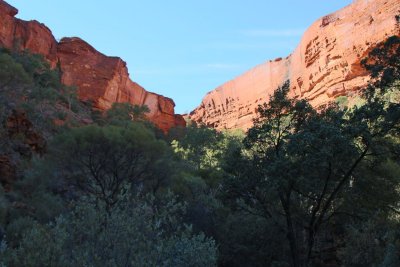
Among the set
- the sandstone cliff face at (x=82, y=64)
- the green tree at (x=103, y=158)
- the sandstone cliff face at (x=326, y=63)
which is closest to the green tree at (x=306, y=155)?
the green tree at (x=103, y=158)

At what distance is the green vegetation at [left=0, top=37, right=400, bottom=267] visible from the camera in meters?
7.04

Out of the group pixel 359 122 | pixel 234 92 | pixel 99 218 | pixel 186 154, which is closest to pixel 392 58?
pixel 359 122

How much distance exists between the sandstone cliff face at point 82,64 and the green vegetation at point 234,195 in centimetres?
2643

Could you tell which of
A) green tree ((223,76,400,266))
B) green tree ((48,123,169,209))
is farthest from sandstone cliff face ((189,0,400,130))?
green tree ((223,76,400,266))

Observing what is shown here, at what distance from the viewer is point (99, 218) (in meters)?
7.17

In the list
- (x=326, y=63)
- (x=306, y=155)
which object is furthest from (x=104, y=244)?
(x=326, y=63)

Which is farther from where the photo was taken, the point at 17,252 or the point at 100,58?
the point at 100,58

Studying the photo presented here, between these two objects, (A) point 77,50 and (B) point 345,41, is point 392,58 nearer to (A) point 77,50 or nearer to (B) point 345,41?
(B) point 345,41

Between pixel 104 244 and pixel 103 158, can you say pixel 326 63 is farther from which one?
pixel 104 244

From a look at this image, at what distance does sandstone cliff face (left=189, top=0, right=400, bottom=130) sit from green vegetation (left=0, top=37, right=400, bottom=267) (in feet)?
89.8

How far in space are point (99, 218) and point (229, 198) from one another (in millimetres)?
9401

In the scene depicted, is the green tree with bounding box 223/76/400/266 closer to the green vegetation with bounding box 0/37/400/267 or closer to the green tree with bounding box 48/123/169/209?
the green vegetation with bounding box 0/37/400/267

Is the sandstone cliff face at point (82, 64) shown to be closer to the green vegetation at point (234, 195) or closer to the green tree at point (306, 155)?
the green vegetation at point (234, 195)

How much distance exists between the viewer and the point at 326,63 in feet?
182
